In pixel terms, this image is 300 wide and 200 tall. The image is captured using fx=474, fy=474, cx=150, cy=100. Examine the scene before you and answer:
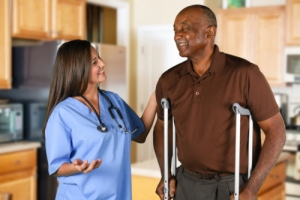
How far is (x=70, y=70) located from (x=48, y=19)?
2.78 m

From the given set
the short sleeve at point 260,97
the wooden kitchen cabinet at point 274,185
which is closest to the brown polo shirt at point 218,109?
the short sleeve at point 260,97

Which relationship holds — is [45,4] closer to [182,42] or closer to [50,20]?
[50,20]

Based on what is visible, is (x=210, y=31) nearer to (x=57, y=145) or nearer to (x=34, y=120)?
(x=57, y=145)

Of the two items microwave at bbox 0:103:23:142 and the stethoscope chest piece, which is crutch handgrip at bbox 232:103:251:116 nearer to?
the stethoscope chest piece

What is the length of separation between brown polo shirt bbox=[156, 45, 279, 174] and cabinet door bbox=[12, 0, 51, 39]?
266 cm

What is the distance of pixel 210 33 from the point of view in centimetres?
199

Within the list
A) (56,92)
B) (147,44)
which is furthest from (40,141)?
(56,92)

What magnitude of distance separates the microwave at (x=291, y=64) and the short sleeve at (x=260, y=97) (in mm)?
3482

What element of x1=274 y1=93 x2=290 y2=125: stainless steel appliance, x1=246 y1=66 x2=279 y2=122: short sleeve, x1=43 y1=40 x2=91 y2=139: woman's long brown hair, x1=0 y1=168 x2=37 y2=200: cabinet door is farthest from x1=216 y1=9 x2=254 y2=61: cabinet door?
x1=43 y1=40 x2=91 y2=139: woman's long brown hair

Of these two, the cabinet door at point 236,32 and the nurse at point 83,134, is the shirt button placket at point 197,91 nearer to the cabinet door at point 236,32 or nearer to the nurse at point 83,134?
the nurse at point 83,134

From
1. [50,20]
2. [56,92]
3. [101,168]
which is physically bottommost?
[101,168]

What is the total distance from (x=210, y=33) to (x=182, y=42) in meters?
0.13

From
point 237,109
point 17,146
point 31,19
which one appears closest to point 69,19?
point 31,19

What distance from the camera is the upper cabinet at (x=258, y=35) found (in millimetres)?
5340
